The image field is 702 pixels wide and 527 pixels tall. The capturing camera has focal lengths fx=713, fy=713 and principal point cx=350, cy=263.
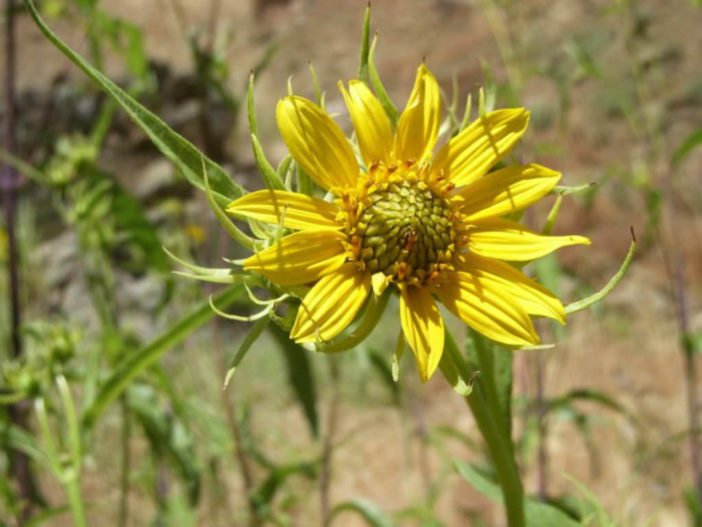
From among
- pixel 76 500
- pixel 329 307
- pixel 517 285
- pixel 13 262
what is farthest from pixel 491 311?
pixel 13 262

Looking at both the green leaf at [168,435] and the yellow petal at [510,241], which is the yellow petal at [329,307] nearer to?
the yellow petal at [510,241]

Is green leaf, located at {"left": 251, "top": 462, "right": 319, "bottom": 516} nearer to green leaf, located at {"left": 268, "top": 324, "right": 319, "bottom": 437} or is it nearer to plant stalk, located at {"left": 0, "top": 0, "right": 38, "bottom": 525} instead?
green leaf, located at {"left": 268, "top": 324, "right": 319, "bottom": 437}

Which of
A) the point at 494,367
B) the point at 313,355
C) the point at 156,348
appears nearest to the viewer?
the point at 494,367

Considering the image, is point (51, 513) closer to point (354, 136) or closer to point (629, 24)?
point (354, 136)

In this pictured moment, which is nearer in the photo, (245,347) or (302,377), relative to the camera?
(245,347)

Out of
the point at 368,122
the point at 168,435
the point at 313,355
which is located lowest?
the point at 168,435

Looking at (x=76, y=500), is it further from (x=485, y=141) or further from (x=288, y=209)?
(x=485, y=141)

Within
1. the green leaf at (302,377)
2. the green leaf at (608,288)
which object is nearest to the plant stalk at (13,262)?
the green leaf at (302,377)
